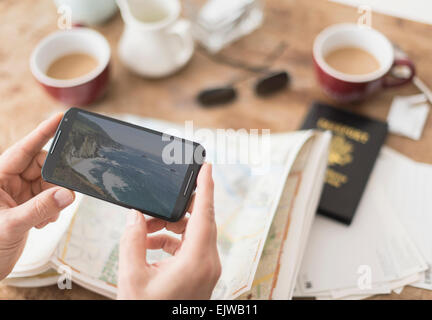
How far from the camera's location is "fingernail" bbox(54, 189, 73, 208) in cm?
61

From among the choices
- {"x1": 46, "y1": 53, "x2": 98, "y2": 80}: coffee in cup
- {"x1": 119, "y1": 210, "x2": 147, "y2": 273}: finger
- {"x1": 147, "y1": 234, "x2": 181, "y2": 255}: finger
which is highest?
{"x1": 46, "y1": 53, "x2": 98, "y2": 80}: coffee in cup

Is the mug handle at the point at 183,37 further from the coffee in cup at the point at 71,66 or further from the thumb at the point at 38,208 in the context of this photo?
the thumb at the point at 38,208

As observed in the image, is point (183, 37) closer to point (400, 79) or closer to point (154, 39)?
point (154, 39)

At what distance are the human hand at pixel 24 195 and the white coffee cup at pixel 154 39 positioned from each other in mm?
284

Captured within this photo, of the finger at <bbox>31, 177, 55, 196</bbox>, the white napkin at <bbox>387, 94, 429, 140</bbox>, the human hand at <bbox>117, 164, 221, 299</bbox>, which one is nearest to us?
the human hand at <bbox>117, 164, 221, 299</bbox>

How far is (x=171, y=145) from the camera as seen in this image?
63 cm

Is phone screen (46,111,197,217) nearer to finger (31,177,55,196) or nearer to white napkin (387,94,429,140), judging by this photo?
finger (31,177,55,196)

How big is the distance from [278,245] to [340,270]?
14 centimetres

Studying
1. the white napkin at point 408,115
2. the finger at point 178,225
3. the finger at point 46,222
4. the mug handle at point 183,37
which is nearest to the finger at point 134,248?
the finger at point 178,225

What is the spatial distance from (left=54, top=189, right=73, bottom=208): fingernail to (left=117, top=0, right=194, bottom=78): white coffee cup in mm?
427

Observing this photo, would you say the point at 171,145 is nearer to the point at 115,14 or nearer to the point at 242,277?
the point at 242,277

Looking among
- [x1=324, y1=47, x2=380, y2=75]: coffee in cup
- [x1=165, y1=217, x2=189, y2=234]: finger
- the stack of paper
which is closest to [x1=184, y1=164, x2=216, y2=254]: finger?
[x1=165, y1=217, x2=189, y2=234]: finger

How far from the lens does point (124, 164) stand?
630 mm

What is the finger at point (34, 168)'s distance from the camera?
0.76 meters
